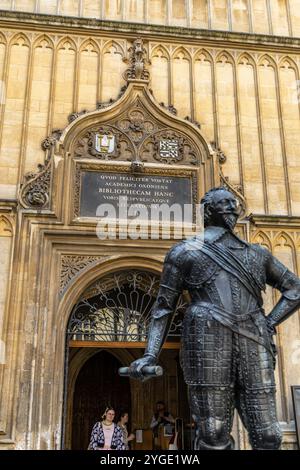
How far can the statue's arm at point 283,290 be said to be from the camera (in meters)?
3.30

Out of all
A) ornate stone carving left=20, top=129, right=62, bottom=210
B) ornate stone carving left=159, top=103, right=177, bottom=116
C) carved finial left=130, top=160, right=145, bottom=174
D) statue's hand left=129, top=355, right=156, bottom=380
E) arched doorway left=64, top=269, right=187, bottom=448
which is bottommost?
statue's hand left=129, top=355, right=156, bottom=380

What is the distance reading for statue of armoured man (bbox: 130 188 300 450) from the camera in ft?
9.77

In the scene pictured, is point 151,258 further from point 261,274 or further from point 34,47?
point 261,274

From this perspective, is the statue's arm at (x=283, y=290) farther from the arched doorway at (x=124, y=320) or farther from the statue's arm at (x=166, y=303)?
the arched doorway at (x=124, y=320)

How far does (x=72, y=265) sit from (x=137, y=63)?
407 centimetres

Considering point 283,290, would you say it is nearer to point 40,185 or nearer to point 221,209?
point 221,209

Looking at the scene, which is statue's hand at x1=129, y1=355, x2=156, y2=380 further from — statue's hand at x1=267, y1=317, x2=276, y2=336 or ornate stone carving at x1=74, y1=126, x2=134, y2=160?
ornate stone carving at x1=74, y1=126, x2=134, y2=160

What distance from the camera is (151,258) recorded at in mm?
8602

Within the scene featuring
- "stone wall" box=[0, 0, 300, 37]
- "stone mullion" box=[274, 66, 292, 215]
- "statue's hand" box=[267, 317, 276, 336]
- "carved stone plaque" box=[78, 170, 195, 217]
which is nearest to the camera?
"statue's hand" box=[267, 317, 276, 336]

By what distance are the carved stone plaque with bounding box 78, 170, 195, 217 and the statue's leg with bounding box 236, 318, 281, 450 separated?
19.3 ft

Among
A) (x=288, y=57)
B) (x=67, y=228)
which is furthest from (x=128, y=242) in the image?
(x=288, y=57)

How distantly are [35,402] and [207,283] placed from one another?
5160mm

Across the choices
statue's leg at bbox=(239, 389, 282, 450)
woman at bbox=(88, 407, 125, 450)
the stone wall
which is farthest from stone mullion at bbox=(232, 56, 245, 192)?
statue's leg at bbox=(239, 389, 282, 450)

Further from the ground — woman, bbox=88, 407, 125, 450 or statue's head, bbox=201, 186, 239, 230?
statue's head, bbox=201, 186, 239, 230
